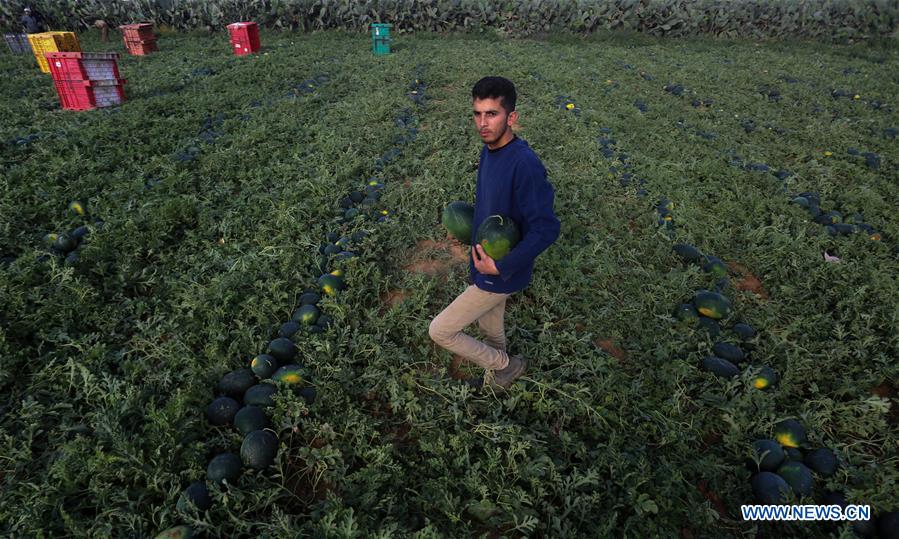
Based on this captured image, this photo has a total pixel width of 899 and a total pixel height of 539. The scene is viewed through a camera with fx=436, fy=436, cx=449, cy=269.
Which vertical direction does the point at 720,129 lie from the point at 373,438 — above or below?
above

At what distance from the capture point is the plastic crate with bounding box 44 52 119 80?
29.1 ft

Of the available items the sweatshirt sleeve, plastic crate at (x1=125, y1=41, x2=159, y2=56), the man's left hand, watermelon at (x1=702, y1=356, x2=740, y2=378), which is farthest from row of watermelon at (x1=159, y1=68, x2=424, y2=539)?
plastic crate at (x1=125, y1=41, x2=159, y2=56)

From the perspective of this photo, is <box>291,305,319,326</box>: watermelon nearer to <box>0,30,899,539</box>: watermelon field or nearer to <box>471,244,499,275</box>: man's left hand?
<box>0,30,899,539</box>: watermelon field

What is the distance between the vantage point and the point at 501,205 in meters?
3.01

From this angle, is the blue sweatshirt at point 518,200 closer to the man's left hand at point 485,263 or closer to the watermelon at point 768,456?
the man's left hand at point 485,263

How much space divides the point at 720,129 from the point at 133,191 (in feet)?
37.4

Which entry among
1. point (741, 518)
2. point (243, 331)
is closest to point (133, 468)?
point (243, 331)

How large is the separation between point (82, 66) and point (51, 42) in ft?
15.1

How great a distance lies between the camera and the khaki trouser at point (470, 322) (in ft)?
10.5

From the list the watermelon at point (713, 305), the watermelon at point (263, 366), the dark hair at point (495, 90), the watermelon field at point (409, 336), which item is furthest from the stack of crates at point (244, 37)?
the watermelon at point (713, 305)

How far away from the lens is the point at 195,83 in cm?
1186

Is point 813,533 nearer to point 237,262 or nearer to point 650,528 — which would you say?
point 650,528

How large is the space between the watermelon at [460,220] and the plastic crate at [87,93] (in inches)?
393

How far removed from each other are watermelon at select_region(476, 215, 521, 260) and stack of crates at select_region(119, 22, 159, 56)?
1954 centimetres
